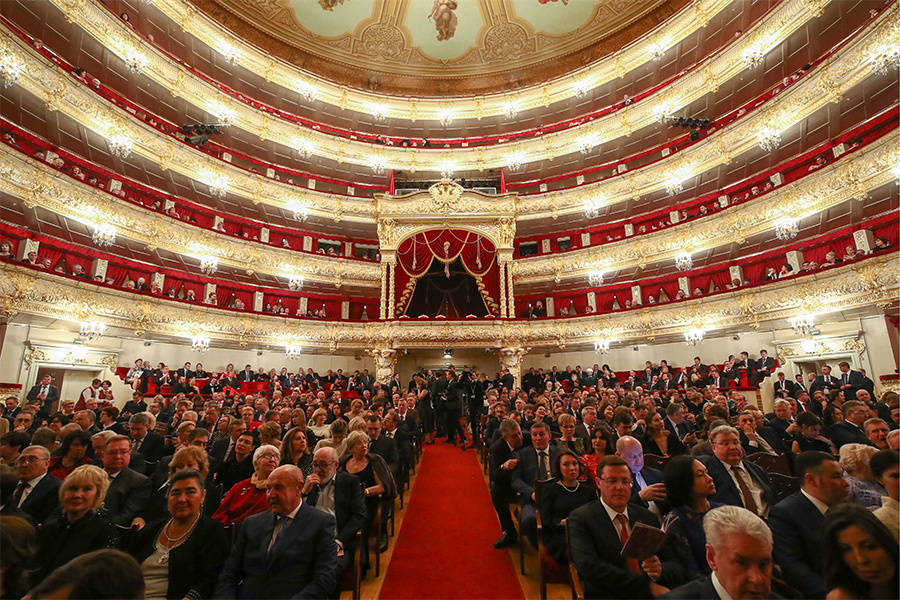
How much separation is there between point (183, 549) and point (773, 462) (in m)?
4.91

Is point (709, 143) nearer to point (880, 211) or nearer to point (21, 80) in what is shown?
point (880, 211)

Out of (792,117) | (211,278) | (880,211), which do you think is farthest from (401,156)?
(880,211)

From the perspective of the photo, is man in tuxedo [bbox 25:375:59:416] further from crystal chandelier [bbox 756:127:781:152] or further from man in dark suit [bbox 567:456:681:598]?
crystal chandelier [bbox 756:127:781:152]

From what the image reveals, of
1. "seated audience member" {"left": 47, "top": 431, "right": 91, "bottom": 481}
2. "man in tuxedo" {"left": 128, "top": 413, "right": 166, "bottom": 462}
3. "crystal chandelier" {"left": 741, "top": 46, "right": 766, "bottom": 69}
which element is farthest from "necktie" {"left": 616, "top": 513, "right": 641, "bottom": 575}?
"crystal chandelier" {"left": 741, "top": 46, "right": 766, "bottom": 69}

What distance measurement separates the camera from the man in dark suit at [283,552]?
7.72 feet

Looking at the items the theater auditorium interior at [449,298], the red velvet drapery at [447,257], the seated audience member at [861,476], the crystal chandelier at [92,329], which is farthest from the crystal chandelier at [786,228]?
the crystal chandelier at [92,329]

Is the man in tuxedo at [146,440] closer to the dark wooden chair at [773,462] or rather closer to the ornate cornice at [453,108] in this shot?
the dark wooden chair at [773,462]

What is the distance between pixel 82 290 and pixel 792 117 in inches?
777

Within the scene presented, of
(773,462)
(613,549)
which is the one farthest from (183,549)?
(773,462)

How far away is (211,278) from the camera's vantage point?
15.3 m

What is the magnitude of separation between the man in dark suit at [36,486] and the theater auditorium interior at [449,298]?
28mm

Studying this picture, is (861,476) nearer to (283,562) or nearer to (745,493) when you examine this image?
(745,493)

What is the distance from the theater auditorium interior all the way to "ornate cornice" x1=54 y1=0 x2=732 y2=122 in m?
0.14

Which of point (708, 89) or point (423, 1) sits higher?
point (423, 1)
